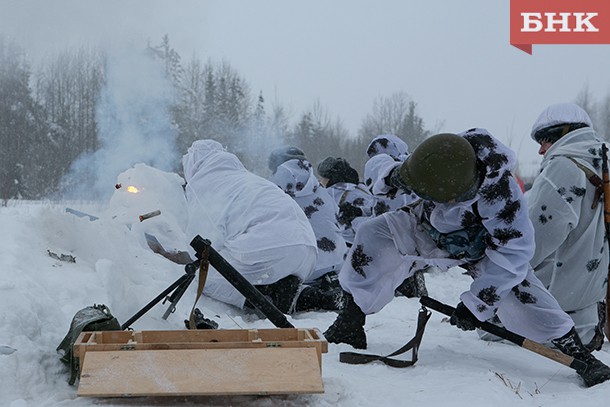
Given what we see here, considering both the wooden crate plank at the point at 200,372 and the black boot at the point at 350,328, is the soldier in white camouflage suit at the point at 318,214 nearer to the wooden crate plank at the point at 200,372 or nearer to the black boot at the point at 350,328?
the black boot at the point at 350,328

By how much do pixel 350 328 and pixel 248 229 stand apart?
1.61 m

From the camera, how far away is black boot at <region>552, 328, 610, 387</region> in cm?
320

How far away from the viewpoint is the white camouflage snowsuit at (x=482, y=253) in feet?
10.6

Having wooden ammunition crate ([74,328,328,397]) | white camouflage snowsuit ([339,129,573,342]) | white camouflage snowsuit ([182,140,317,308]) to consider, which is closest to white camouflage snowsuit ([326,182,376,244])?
white camouflage snowsuit ([182,140,317,308])

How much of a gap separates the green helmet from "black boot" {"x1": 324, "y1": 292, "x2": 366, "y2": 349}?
904mm

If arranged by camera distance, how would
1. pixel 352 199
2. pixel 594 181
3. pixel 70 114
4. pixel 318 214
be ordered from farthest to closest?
pixel 70 114, pixel 352 199, pixel 318 214, pixel 594 181

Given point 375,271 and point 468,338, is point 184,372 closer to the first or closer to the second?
point 375,271

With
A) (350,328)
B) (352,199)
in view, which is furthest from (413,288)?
(350,328)

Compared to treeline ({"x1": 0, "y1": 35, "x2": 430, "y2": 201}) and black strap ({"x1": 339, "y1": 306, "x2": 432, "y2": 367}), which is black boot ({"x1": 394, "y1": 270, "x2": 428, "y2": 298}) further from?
treeline ({"x1": 0, "y1": 35, "x2": 430, "y2": 201})

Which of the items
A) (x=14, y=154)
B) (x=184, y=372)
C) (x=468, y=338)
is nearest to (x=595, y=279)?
(x=468, y=338)

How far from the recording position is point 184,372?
234 centimetres

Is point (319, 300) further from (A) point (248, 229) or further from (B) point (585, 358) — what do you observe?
(B) point (585, 358)

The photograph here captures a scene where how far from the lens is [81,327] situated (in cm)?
271

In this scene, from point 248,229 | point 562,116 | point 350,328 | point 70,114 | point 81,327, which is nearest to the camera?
point 81,327
